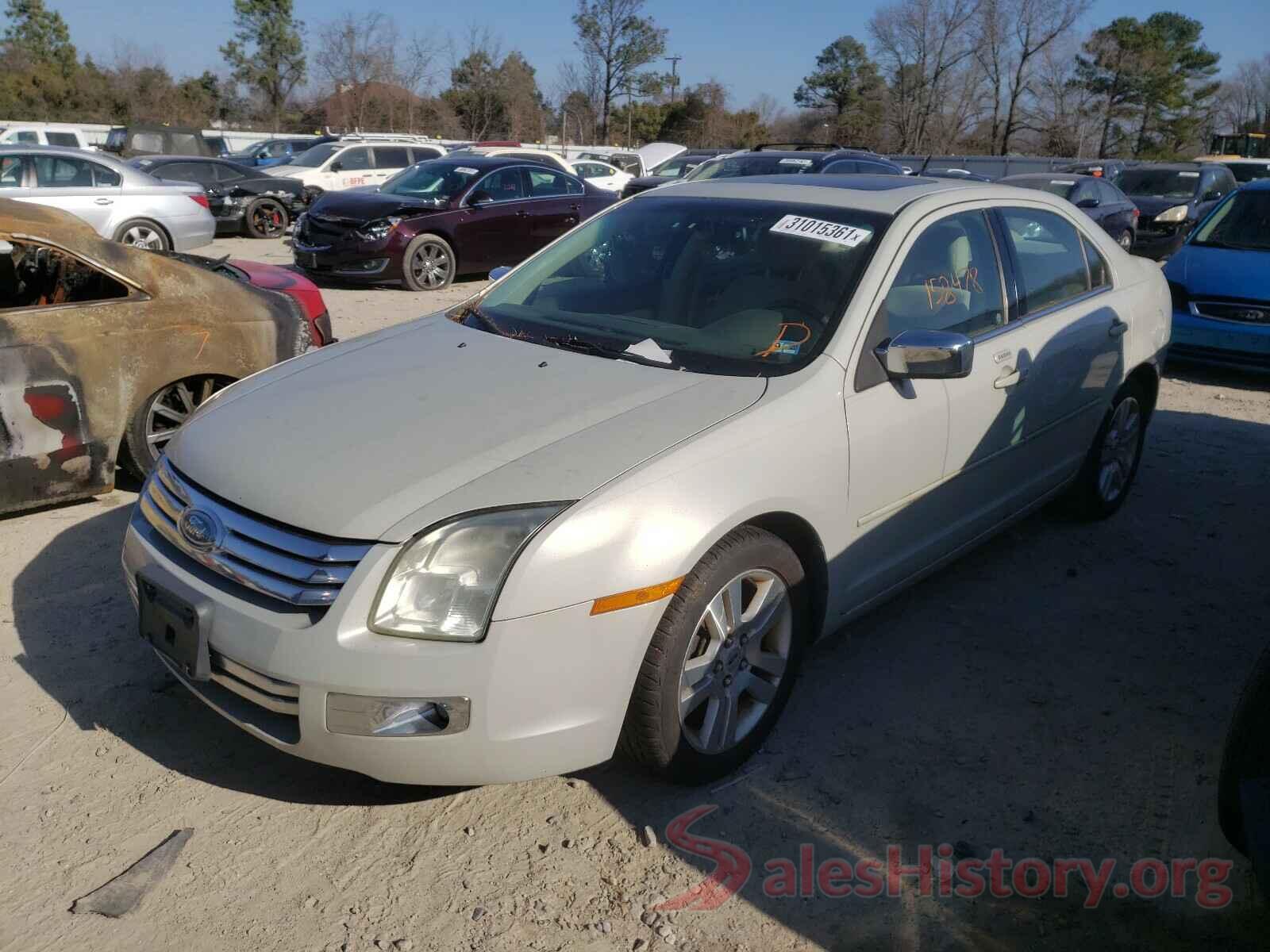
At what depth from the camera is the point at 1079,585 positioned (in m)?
4.52

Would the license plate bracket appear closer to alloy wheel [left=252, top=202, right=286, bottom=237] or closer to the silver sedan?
the silver sedan

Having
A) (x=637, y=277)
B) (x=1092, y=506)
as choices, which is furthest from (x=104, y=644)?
(x=1092, y=506)

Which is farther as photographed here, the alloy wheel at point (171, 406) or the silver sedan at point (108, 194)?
the silver sedan at point (108, 194)

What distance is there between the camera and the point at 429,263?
12219 millimetres

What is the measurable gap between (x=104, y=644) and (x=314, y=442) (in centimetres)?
147

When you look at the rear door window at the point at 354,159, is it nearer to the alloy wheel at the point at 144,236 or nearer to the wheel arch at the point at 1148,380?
the alloy wheel at the point at 144,236

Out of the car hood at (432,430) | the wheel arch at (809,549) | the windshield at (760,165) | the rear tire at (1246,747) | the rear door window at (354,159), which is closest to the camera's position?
the rear tire at (1246,747)

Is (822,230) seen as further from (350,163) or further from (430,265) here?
(350,163)

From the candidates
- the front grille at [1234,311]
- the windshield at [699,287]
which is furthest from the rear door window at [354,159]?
the windshield at [699,287]

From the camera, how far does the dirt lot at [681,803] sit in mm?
2561

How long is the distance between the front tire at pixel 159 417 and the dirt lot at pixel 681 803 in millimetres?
Result: 648

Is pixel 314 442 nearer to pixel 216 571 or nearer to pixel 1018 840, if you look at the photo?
pixel 216 571

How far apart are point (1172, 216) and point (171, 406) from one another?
16.7 m

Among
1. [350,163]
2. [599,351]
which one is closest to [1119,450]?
[599,351]
